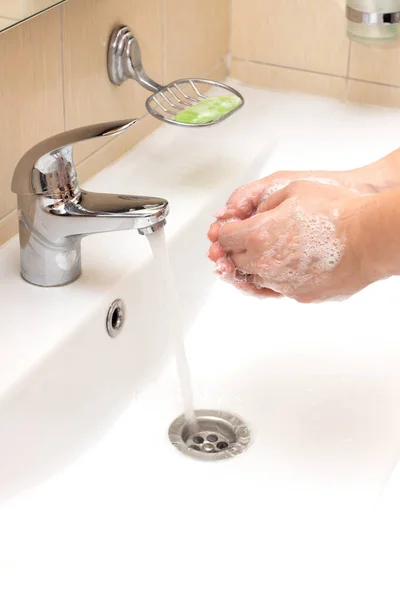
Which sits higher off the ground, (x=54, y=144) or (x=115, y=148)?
(x=54, y=144)

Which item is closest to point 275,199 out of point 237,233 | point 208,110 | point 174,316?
point 237,233

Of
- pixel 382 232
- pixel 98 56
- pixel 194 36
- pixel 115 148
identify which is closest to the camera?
pixel 382 232

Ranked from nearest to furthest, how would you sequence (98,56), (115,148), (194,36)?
(98,56) < (115,148) < (194,36)

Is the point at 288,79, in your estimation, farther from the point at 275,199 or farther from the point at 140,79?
the point at 275,199

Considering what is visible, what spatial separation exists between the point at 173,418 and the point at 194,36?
607 mm

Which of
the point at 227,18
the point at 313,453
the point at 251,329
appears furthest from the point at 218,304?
the point at 227,18

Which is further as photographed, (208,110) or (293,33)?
(293,33)

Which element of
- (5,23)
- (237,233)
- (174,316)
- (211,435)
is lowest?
(211,435)

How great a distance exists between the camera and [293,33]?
140 centimetres

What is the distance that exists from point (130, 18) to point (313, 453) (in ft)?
1.86

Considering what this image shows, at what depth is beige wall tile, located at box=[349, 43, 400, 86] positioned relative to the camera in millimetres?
1368

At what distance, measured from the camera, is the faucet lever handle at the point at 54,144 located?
2.73 feet

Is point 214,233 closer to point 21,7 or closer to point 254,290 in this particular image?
point 254,290

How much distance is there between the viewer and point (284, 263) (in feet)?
2.71
